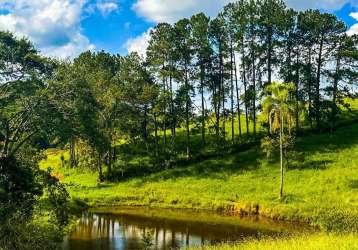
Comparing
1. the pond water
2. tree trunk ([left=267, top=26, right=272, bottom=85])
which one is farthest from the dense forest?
the pond water

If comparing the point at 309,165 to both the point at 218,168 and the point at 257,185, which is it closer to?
the point at 257,185

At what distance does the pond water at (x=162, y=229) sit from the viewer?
141ft

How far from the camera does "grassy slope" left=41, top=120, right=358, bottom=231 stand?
57.9 meters

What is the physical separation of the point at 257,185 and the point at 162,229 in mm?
19683

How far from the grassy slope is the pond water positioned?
372 cm

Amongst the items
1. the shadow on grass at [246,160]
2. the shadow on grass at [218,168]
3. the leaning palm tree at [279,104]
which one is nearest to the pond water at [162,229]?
the leaning palm tree at [279,104]

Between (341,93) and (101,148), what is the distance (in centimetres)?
5901

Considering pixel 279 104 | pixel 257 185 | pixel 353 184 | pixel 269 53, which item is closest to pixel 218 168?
pixel 257 185

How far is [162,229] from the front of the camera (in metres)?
50.2

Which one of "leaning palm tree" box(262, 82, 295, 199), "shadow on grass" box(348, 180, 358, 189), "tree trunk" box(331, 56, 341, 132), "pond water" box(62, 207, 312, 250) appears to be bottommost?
"pond water" box(62, 207, 312, 250)

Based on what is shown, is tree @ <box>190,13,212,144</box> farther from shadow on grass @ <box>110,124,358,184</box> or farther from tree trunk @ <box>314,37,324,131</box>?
tree trunk @ <box>314,37,324,131</box>

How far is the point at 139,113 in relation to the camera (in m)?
86.9

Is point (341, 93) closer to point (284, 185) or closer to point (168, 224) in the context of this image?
point (284, 185)

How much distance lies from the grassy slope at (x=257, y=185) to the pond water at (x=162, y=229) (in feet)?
12.2
